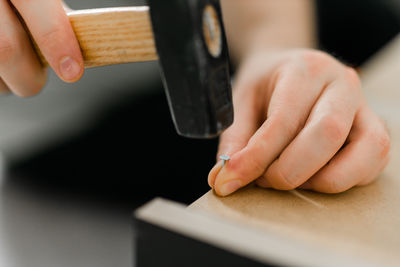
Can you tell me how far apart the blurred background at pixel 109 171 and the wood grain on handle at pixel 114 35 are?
0.98 metres

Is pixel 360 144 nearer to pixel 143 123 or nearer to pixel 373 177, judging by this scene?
pixel 373 177

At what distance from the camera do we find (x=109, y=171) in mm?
2012

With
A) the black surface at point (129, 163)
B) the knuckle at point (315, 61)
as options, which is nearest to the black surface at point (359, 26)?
the black surface at point (129, 163)

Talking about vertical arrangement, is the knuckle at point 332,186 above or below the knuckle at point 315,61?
below

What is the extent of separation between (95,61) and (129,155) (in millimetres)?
1233

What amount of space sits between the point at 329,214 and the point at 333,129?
0.42 feet

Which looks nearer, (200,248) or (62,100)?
(200,248)

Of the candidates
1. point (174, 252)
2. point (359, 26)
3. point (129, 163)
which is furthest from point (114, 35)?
point (359, 26)

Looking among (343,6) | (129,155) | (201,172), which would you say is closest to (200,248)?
(201,172)

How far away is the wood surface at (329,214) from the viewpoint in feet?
1.71

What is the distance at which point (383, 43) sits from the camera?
1799 mm

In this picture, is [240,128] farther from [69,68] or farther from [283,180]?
[69,68]

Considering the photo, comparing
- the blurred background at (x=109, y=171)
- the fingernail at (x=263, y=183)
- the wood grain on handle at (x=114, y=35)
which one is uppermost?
the wood grain on handle at (x=114, y=35)

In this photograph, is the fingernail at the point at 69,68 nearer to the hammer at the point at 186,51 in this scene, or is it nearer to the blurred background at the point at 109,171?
the hammer at the point at 186,51
